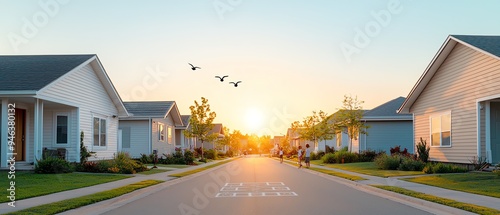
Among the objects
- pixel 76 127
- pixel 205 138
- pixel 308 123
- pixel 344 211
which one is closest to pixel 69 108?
pixel 76 127

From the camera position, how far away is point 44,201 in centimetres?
1325

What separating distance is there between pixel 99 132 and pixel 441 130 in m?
19.5

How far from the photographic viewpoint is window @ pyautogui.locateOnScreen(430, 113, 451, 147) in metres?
26.4

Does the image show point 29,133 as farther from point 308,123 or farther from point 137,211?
point 308,123

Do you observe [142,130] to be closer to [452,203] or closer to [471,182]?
[471,182]

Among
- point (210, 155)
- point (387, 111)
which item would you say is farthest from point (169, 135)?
point (387, 111)

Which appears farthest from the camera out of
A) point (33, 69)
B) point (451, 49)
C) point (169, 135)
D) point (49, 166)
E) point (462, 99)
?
point (169, 135)

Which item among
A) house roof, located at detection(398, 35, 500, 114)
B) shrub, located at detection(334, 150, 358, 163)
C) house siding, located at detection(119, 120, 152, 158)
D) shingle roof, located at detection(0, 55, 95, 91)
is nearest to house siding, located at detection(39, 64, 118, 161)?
shingle roof, located at detection(0, 55, 95, 91)

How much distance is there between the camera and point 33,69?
2403 cm

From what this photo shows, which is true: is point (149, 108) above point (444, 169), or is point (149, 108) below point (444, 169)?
above

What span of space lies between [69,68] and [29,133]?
3.68 m

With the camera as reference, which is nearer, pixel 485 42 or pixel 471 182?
pixel 471 182

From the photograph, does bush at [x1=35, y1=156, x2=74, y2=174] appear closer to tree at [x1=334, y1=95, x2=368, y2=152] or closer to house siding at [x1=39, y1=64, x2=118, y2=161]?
house siding at [x1=39, y1=64, x2=118, y2=161]

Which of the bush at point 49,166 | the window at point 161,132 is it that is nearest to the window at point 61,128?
the bush at point 49,166
